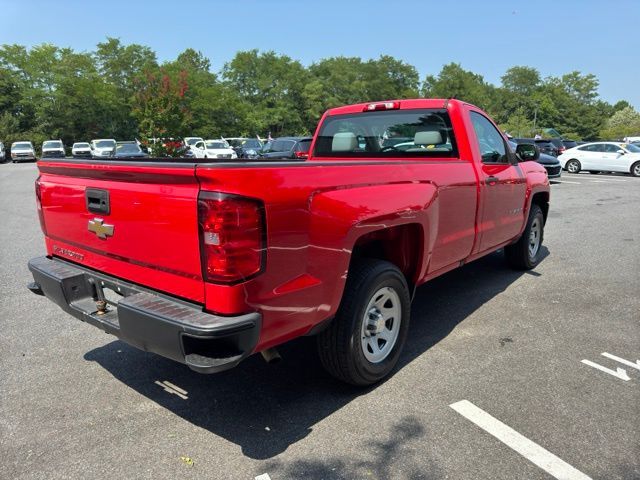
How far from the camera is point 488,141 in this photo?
4613 millimetres

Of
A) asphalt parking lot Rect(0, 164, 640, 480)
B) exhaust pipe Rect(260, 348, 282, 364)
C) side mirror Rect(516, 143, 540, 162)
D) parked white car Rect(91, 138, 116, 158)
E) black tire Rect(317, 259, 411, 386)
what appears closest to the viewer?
asphalt parking lot Rect(0, 164, 640, 480)

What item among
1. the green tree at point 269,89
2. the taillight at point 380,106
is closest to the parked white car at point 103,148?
the green tree at point 269,89

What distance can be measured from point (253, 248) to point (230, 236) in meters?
0.12

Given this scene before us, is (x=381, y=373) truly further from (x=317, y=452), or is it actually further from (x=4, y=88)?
(x=4, y=88)

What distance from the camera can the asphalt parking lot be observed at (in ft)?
7.93

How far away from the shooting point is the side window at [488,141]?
443 cm

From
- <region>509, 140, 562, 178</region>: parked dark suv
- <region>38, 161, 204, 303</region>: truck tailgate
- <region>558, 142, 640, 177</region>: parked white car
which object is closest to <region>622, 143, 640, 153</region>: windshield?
<region>558, 142, 640, 177</region>: parked white car

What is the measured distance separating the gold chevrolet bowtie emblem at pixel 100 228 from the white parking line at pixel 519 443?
2.31 m

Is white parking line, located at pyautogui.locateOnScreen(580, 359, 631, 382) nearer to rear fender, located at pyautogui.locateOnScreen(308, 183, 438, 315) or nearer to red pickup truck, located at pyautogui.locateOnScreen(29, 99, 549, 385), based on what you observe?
red pickup truck, located at pyautogui.locateOnScreen(29, 99, 549, 385)

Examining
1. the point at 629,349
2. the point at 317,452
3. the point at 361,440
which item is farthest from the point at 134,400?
the point at 629,349

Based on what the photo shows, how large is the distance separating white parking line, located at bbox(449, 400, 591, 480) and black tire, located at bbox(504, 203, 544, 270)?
3.36 metres

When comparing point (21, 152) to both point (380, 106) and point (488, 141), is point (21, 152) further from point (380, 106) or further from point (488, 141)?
point (488, 141)

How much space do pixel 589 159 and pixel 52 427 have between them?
24.6m

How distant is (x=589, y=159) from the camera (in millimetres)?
22094
